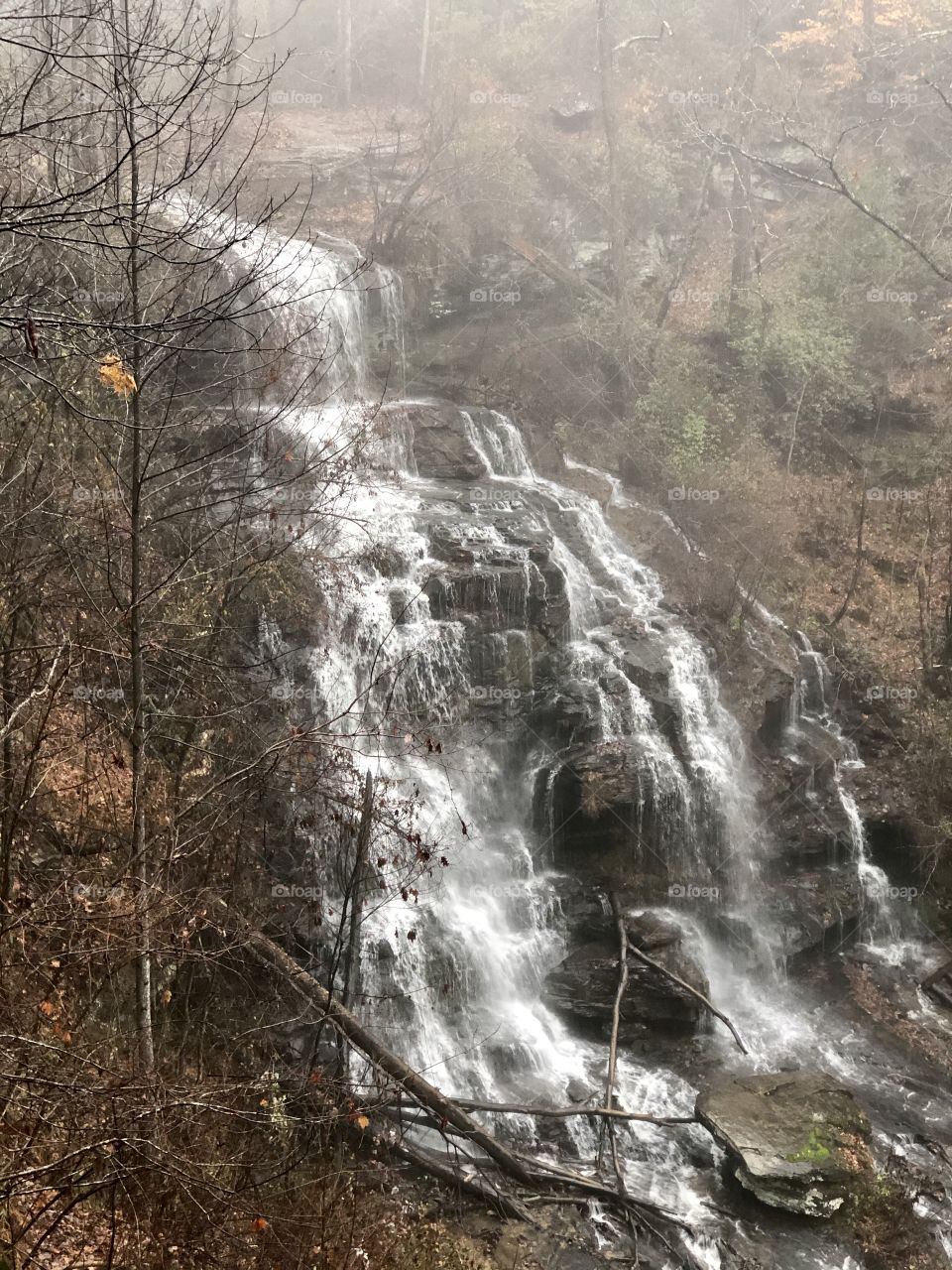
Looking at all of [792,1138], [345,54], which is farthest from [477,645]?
[345,54]

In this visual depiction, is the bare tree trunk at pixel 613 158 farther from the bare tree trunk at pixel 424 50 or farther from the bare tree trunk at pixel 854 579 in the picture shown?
the bare tree trunk at pixel 854 579

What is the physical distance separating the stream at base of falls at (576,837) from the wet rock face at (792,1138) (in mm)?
238

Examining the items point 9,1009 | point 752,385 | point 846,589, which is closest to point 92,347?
point 9,1009

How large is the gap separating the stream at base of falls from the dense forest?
0.06 meters

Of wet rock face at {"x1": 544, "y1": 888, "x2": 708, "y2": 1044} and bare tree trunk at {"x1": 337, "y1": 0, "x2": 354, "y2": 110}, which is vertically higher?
bare tree trunk at {"x1": 337, "y1": 0, "x2": 354, "y2": 110}

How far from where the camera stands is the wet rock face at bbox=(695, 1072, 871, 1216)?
8.27m

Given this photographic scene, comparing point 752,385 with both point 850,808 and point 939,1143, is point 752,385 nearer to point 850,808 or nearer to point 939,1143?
point 850,808

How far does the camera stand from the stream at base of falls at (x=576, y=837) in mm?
9219

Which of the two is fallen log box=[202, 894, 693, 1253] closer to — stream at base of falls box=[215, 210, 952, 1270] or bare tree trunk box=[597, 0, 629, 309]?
stream at base of falls box=[215, 210, 952, 1270]

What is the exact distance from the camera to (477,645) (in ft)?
40.9

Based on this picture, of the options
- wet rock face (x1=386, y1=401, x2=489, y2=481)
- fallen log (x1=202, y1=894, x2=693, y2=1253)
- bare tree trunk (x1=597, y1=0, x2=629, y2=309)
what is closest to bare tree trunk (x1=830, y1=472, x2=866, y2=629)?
wet rock face (x1=386, y1=401, x2=489, y2=481)

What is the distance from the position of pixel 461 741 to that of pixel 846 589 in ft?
26.7

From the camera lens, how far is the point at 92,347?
506 centimetres

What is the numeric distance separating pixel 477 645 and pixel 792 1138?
6.66m
